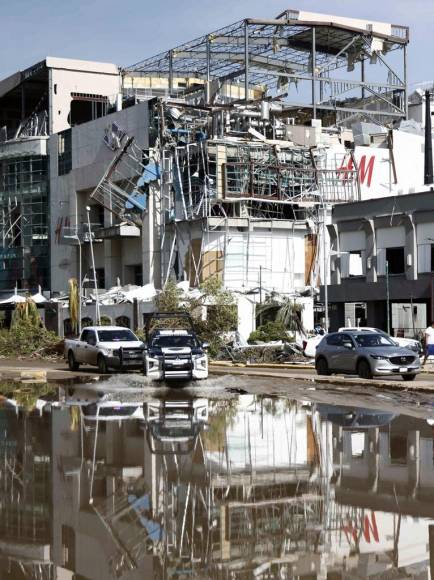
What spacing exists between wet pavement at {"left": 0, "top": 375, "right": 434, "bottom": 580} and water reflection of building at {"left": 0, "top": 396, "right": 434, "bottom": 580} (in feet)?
0.07

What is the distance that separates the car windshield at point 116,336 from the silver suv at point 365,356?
8753mm

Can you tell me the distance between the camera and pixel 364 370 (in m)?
31.7

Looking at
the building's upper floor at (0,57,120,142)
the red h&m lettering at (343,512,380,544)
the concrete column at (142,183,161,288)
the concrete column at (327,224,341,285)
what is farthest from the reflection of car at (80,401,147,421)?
the building's upper floor at (0,57,120,142)

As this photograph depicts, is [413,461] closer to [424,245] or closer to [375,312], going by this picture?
[424,245]

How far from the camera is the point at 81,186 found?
7731 centimetres

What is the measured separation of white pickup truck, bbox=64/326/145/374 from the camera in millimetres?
37469

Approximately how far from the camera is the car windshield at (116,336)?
39500 millimetres

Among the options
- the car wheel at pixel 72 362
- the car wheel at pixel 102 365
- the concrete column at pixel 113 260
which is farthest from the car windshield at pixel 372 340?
the concrete column at pixel 113 260

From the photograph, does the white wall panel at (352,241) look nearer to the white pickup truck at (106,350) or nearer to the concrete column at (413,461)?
the white pickup truck at (106,350)

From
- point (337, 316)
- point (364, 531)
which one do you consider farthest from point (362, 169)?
point (364, 531)

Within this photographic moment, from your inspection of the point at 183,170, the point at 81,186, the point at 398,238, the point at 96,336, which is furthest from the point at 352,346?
the point at 81,186

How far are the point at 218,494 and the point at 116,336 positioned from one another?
28.2 m

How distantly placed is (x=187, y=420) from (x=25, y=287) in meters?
64.7

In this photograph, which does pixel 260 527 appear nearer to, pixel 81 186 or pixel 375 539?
pixel 375 539
